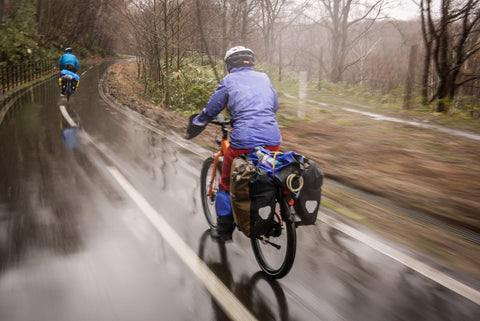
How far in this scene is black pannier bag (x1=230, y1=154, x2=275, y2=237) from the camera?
2939 millimetres

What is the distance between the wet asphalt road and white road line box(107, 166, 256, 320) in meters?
0.01

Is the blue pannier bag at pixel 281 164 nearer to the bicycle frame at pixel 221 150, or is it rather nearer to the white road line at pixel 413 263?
the bicycle frame at pixel 221 150

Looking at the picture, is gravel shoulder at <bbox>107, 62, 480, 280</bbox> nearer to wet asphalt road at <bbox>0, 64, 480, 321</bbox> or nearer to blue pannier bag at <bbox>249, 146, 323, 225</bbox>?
wet asphalt road at <bbox>0, 64, 480, 321</bbox>

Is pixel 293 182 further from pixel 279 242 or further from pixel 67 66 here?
pixel 67 66

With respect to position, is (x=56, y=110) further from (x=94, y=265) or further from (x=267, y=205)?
(x=267, y=205)

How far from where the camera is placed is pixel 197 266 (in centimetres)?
347

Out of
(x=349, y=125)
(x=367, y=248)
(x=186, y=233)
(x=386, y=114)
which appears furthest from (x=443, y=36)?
(x=186, y=233)

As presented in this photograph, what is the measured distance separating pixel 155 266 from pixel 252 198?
4.08 feet

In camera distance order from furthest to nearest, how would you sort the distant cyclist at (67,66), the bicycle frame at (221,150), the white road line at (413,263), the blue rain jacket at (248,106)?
the distant cyclist at (67,66) < the bicycle frame at (221,150) < the blue rain jacket at (248,106) < the white road line at (413,263)

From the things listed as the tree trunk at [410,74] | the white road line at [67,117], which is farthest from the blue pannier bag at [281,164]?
the tree trunk at [410,74]

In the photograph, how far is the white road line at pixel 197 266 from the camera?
9.43ft

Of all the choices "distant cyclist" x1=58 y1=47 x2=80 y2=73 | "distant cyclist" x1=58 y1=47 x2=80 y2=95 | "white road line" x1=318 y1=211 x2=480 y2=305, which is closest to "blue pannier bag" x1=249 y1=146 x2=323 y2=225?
"white road line" x1=318 y1=211 x2=480 y2=305

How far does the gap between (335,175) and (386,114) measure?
6913 mm

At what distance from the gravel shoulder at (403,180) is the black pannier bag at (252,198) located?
190 centimetres
